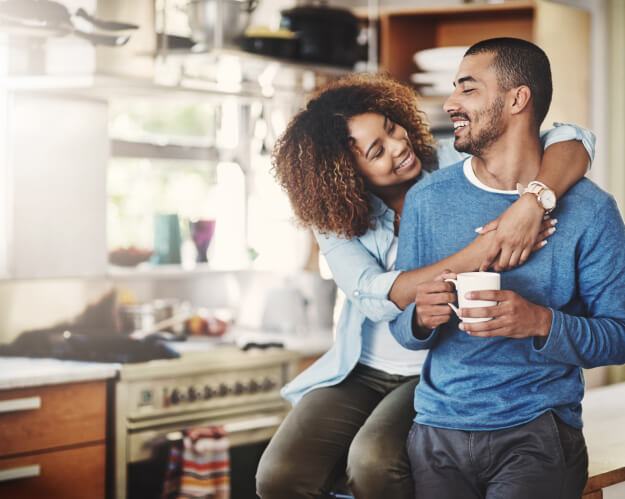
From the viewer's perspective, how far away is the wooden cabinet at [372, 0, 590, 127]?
3127 mm

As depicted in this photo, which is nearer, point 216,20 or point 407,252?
point 407,252

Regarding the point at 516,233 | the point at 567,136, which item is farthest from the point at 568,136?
the point at 516,233

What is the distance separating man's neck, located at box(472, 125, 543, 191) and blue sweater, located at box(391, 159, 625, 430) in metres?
0.03

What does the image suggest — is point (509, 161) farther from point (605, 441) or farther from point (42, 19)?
point (42, 19)

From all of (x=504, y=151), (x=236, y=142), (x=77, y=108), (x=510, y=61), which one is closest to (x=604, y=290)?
(x=504, y=151)

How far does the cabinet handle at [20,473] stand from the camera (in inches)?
90.3

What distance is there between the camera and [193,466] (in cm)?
263

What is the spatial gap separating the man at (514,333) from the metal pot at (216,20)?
1292mm

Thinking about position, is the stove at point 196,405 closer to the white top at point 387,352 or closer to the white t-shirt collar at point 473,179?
the white top at point 387,352

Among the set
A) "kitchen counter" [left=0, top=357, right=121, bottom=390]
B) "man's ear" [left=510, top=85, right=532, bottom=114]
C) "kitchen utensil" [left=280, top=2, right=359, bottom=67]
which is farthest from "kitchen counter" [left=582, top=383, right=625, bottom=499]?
"kitchen utensil" [left=280, top=2, right=359, bottom=67]

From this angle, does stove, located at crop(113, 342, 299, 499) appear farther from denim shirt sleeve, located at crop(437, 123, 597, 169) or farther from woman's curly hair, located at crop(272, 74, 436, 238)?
denim shirt sleeve, located at crop(437, 123, 597, 169)

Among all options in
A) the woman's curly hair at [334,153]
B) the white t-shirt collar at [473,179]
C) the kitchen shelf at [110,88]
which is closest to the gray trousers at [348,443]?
the woman's curly hair at [334,153]

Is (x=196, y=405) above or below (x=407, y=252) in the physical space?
below

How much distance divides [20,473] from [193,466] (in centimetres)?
54
